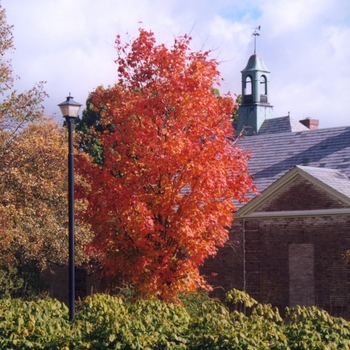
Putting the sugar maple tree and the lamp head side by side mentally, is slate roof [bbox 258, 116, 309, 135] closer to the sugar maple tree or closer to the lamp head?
the sugar maple tree

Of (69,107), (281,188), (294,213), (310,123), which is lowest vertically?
(294,213)

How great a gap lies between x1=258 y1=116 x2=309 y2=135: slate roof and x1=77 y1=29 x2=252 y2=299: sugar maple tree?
26475mm

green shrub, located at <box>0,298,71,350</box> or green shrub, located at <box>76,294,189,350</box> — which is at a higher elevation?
green shrub, located at <box>76,294,189,350</box>

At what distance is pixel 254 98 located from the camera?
46.4m

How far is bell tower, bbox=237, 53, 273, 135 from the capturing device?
1827 inches

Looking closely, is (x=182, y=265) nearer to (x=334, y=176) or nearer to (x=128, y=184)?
(x=128, y=184)

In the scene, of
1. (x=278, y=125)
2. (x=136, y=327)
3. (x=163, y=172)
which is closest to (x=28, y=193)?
(x=163, y=172)

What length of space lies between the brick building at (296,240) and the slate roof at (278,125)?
14.5 m

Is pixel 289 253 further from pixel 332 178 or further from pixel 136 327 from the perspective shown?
pixel 136 327

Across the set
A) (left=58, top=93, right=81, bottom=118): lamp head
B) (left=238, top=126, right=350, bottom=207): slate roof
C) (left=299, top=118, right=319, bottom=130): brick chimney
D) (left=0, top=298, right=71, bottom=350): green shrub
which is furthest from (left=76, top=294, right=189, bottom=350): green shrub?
(left=299, top=118, right=319, bottom=130): brick chimney

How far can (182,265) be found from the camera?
63.3 ft

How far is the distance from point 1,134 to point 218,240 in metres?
9.27

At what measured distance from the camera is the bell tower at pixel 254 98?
46.4 m

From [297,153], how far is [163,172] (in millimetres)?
14731
